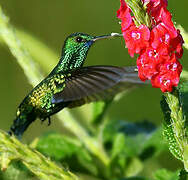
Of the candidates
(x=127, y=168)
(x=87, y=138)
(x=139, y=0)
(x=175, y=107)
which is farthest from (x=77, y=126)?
(x=139, y=0)

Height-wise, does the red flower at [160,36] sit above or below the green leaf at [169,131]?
above

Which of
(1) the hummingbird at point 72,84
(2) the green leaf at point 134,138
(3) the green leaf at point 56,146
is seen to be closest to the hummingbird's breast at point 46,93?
(1) the hummingbird at point 72,84

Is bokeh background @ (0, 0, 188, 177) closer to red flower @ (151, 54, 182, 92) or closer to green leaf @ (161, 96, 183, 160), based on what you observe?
green leaf @ (161, 96, 183, 160)

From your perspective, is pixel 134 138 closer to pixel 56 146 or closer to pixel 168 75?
pixel 56 146

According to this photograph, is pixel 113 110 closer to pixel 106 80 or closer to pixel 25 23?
pixel 25 23

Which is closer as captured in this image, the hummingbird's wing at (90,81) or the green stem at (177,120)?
the green stem at (177,120)

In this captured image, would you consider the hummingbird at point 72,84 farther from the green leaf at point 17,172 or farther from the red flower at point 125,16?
the red flower at point 125,16
